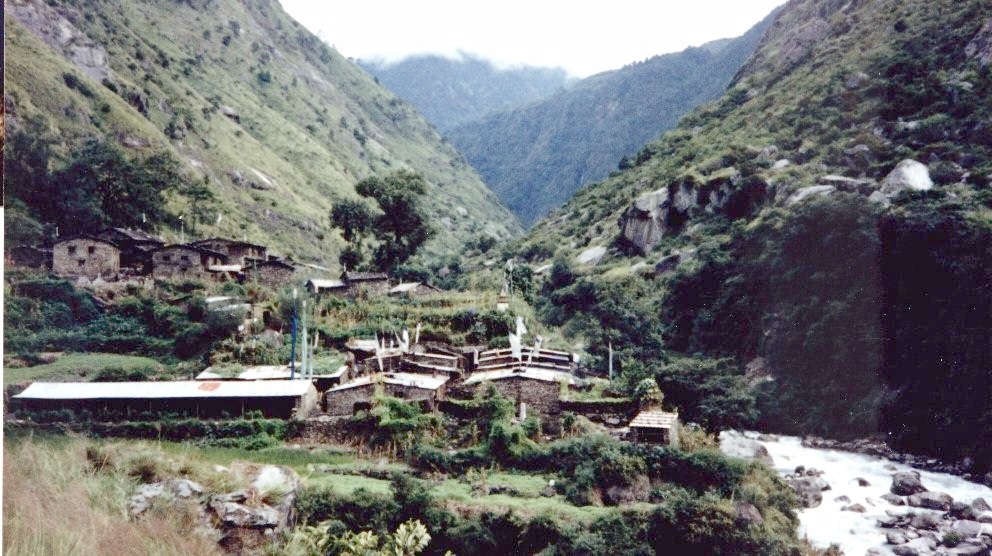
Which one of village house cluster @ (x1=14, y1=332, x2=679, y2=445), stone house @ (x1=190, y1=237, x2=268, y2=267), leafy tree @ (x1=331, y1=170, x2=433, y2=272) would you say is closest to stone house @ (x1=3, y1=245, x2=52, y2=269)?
stone house @ (x1=190, y1=237, x2=268, y2=267)

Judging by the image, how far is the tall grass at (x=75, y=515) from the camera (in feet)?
17.0

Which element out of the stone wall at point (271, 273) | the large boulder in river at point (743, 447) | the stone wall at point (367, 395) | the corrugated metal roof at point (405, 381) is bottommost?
the large boulder in river at point (743, 447)

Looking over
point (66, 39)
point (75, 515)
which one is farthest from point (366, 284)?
point (66, 39)

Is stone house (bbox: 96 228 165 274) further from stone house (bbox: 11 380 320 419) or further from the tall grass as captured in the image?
the tall grass

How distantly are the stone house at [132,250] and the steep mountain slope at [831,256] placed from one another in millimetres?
21108

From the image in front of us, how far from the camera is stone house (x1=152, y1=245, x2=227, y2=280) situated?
31.6 metres

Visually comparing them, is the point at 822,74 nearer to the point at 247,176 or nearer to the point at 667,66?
the point at 247,176

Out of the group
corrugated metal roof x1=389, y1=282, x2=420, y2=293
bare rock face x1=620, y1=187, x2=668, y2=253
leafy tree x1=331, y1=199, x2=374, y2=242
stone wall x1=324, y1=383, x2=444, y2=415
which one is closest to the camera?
stone wall x1=324, y1=383, x2=444, y2=415

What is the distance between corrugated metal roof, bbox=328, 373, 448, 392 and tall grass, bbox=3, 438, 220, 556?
13.0m

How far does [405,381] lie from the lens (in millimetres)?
21125

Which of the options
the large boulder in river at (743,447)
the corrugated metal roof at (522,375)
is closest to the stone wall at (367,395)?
the corrugated metal roof at (522,375)

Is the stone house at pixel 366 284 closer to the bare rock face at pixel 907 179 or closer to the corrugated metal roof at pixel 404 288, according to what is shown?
the corrugated metal roof at pixel 404 288

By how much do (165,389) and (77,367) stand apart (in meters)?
4.42

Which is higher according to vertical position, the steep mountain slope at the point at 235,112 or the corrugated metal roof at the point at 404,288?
the steep mountain slope at the point at 235,112
